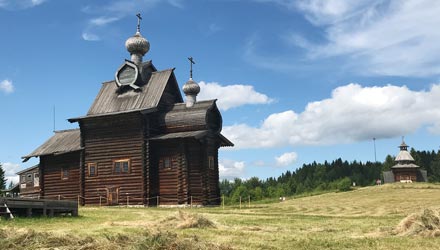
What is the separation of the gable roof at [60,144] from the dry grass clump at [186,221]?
87.2ft

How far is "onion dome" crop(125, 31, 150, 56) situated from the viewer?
46031 mm

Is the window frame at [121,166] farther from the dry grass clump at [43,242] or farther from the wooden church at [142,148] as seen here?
the dry grass clump at [43,242]

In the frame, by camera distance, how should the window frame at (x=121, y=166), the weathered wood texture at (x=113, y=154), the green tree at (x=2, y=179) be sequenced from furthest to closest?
the green tree at (x=2, y=179) < the window frame at (x=121, y=166) < the weathered wood texture at (x=113, y=154)

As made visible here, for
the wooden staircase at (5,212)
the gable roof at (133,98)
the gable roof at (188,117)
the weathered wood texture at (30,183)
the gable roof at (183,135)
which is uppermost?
the gable roof at (133,98)

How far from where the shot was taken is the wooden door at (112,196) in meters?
40.2

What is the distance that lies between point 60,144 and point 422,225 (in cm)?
3803

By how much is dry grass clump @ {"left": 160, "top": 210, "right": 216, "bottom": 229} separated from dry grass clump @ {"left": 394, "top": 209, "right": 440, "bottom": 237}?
20.7 ft

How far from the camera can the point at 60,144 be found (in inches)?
1805

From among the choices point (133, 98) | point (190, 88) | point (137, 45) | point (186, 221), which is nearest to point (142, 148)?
point (133, 98)

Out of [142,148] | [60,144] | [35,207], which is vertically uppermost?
[60,144]

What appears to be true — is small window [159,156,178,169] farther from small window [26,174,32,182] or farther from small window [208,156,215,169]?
small window [26,174,32,182]

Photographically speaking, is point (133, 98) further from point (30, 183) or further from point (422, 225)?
point (422, 225)

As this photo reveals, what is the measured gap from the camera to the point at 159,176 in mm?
39844

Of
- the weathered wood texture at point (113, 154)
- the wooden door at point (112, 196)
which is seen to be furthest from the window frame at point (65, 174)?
the wooden door at point (112, 196)
